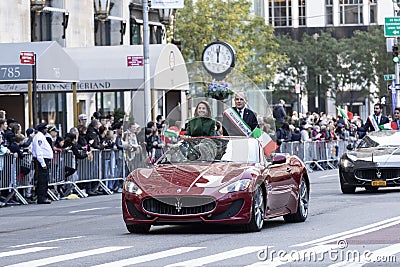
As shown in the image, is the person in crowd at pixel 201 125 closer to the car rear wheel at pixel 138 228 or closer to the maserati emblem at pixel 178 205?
the car rear wheel at pixel 138 228

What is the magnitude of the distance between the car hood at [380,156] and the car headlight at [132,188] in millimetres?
9296

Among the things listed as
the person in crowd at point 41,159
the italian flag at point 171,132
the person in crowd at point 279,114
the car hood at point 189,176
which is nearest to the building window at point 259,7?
the person in crowd at point 279,114

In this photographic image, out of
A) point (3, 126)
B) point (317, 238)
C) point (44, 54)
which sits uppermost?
point (44, 54)

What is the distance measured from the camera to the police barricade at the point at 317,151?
39688 millimetres

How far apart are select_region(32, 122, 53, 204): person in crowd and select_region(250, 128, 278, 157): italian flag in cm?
835

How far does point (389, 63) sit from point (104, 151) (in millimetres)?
55455

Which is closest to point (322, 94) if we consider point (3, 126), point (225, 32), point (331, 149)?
point (225, 32)

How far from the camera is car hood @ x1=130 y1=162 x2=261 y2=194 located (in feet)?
49.9

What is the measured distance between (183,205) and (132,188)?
2.68 ft

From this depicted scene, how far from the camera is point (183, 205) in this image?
15125 mm

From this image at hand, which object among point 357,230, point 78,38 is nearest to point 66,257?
point 357,230

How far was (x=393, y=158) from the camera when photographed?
945 inches

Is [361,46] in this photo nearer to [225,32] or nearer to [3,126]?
[225,32]

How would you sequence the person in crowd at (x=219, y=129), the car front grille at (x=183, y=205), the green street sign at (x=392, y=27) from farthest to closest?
the green street sign at (x=392, y=27), the person in crowd at (x=219, y=129), the car front grille at (x=183, y=205)
